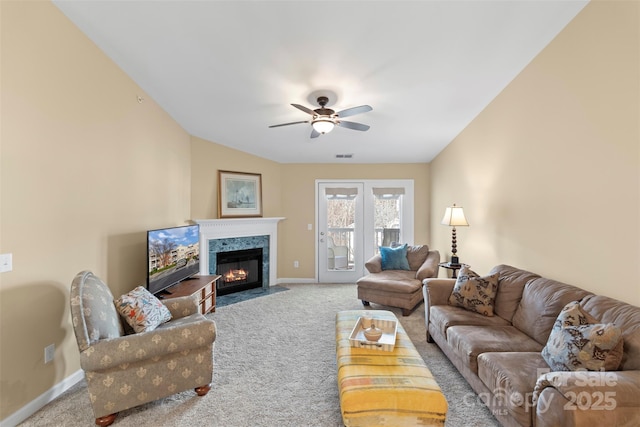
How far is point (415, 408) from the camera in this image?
5.32 feet

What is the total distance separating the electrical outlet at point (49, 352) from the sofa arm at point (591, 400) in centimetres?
309

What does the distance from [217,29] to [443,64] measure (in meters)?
1.96

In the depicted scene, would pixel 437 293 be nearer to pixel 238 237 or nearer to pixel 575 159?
pixel 575 159

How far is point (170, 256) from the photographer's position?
3.36 meters

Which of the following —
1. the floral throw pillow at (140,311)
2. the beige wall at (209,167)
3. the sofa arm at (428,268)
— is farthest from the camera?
the beige wall at (209,167)

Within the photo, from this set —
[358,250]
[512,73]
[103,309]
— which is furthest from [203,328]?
[358,250]

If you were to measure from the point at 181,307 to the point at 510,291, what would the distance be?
301 cm

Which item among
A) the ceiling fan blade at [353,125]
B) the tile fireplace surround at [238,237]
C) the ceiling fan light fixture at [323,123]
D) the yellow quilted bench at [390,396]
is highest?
the ceiling fan blade at [353,125]

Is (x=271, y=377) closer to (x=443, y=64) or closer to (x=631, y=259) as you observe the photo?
(x=631, y=259)

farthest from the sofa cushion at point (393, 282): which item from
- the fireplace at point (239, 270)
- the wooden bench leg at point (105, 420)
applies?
the wooden bench leg at point (105, 420)

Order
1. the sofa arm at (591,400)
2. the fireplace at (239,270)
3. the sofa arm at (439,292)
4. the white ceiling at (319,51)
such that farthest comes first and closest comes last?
the fireplace at (239,270), the sofa arm at (439,292), the white ceiling at (319,51), the sofa arm at (591,400)

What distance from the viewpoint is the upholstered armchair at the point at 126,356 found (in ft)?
6.01

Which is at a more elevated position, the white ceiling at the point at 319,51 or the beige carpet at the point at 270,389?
the white ceiling at the point at 319,51

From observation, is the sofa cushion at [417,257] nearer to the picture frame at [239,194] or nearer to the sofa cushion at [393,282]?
the sofa cushion at [393,282]
